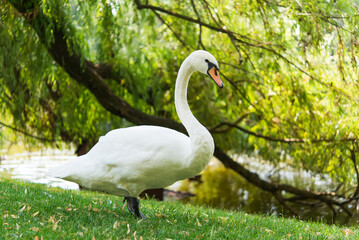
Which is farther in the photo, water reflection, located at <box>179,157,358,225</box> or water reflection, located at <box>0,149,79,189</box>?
water reflection, located at <box>0,149,79,189</box>

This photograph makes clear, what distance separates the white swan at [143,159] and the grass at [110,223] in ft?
1.08

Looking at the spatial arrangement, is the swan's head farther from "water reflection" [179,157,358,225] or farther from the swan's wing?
"water reflection" [179,157,358,225]

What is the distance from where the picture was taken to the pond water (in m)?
10.8

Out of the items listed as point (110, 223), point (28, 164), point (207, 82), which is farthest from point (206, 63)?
point (28, 164)

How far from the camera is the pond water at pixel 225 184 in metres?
10.8

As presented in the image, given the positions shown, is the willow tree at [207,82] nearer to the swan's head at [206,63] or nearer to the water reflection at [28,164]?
the swan's head at [206,63]

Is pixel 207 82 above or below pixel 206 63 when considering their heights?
below

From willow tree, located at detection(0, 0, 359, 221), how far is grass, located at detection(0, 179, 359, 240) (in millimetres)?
2351

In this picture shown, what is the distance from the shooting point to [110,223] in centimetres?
369

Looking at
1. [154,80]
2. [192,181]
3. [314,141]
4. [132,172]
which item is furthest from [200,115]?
[192,181]

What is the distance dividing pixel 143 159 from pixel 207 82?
5.03m

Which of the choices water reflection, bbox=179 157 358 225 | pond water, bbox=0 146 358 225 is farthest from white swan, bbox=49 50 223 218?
pond water, bbox=0 146 358 225

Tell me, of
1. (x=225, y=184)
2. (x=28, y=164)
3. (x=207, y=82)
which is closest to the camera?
(x=207, y=82)

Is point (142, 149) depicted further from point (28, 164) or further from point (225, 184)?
point (28, 164)
